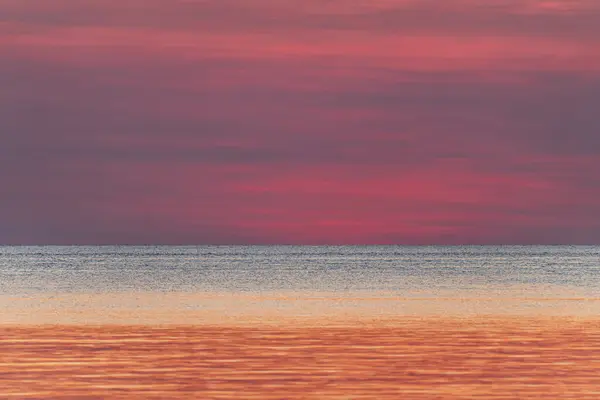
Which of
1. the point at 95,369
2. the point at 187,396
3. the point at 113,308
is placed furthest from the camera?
the point at 113,308

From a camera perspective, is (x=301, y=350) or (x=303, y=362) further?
(x=301, y=350)

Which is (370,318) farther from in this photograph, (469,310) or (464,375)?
(464,375)

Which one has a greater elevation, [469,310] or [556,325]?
[469,310]

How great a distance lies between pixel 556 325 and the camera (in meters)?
23.6

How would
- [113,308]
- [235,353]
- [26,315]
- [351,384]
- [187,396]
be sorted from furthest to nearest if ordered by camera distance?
[113,308], [26,315], [235,353], [351,384], [187,396]

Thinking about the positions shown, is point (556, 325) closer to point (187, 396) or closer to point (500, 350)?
point (500, 350)

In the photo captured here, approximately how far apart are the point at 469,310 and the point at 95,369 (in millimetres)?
16800

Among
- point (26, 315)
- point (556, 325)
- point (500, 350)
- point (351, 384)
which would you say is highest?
point (26, 315)

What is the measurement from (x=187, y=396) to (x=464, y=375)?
175 inches

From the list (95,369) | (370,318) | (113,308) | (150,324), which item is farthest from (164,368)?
(113,308)

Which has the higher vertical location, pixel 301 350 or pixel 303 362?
pixel 301 350

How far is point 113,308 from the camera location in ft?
103

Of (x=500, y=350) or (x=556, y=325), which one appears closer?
(x=500, y=350)

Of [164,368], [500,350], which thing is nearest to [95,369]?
[164,368]
